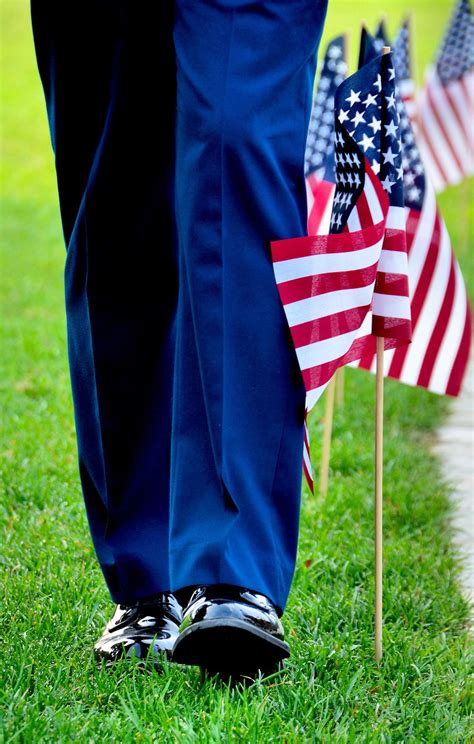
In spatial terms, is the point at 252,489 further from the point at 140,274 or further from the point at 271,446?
the point at 140,274

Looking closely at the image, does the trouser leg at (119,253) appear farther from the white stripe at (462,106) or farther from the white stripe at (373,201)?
the white stripe at (462,106)

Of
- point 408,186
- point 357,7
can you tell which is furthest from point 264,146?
point 357,7

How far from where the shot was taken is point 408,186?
3.44m

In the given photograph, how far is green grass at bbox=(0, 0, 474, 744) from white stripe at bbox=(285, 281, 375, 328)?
2.13 feet

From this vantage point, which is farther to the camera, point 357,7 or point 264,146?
point 357,7

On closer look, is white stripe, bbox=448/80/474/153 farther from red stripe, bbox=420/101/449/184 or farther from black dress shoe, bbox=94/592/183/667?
black dress shoe, bbox=94/592/183/667

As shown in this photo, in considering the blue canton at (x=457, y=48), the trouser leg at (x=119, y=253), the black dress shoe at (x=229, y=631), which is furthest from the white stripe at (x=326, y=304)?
the blue canton at (x=457, y=48)

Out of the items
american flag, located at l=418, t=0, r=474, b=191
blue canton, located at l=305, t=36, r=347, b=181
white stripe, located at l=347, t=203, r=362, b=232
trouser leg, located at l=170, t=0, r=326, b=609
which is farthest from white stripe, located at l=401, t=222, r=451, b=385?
american flag, located at l=418, t=0, r=474, b=191

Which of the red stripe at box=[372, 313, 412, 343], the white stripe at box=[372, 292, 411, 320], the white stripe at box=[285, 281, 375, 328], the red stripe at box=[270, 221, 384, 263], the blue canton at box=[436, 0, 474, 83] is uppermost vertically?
the blue canton at box=[436, 0, 474, 83]

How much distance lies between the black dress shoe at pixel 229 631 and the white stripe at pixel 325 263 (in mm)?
541

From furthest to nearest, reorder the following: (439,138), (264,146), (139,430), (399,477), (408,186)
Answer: (439,138) → (399,477) → (408,186) → (139,430) → (264,146)

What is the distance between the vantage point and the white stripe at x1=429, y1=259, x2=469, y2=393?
344cm

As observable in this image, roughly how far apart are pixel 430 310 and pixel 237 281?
161 cm

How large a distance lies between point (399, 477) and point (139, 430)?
1.52m
